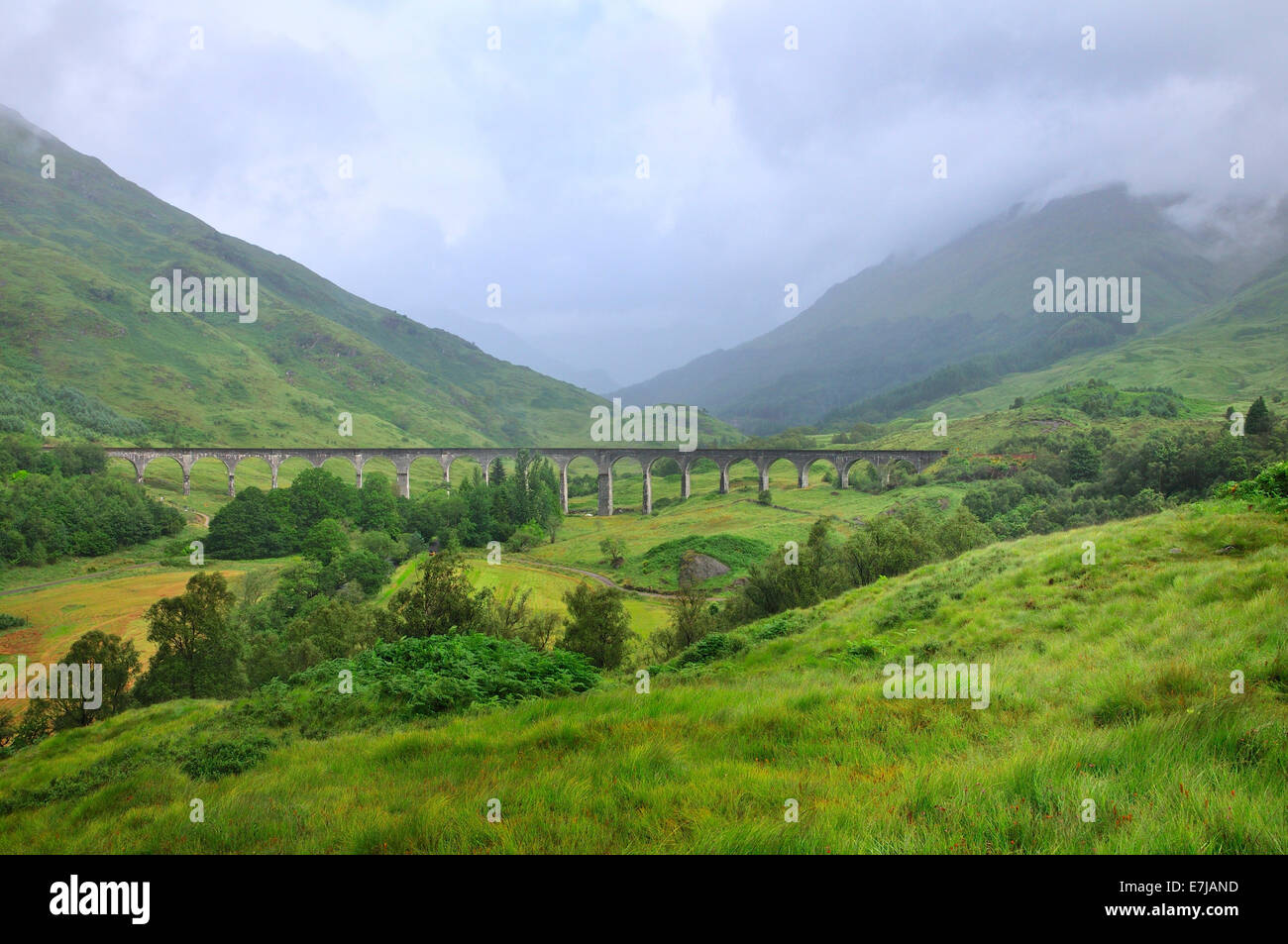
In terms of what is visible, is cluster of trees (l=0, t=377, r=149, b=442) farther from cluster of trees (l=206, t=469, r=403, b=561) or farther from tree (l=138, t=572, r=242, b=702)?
tree (l=138, t=572, r=242, b=702)

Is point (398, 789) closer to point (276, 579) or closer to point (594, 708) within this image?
point (594, 708)

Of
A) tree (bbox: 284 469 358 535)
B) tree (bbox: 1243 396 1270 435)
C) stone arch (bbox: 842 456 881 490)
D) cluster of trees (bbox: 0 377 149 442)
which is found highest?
cluster of trees (bbox: 0 377 149 442)

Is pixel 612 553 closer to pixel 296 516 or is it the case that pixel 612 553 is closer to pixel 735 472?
pixel 296 516

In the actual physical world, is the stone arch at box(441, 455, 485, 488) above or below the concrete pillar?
above

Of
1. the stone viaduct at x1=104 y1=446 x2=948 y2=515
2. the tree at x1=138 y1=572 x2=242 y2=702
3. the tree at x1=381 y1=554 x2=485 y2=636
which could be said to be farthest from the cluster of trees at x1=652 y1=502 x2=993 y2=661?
the stone viaduct at x1=104 y1=446 x2=948 y2=515

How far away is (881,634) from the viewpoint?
15.2 meters

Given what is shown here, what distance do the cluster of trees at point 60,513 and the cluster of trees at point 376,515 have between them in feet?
33.0

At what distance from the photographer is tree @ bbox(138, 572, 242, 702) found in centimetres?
2956

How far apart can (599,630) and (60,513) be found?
8065 centimetres

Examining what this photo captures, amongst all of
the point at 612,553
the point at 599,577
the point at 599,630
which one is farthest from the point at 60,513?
the point at 599,630

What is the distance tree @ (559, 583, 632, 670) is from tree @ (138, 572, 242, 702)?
1730 cm

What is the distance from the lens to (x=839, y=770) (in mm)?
5602

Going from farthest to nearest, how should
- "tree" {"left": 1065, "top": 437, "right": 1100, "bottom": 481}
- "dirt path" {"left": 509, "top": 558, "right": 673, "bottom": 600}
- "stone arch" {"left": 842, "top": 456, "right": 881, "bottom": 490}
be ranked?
1. "stone arch" {"left": 842, "top": 456, "right": 881, "bottom": 490}
2. "tree" {"left": 1065, "top": 437, "right": 1100, "bottom": 481}
3. "dirt path" {"left": 509, "top": 558, "right": 673, "bottom": 600}
